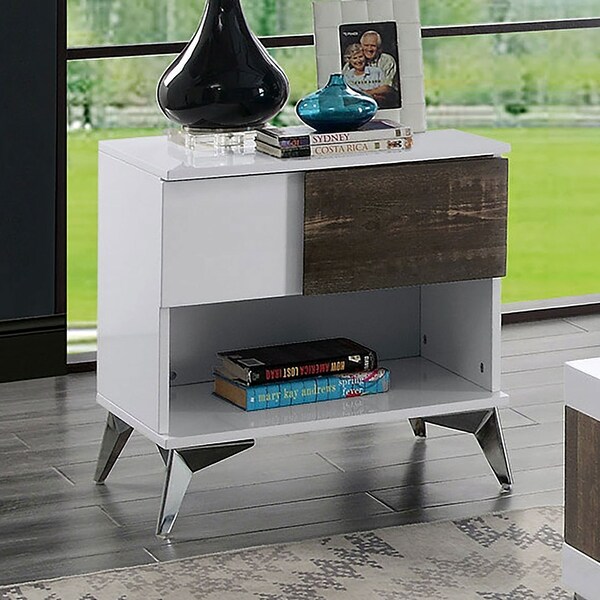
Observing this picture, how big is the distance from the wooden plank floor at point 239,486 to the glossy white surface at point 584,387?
582 mm

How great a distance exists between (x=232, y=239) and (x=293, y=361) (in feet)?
1.27

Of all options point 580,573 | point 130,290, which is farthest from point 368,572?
point 130,290

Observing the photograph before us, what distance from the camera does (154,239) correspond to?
3.02 metres

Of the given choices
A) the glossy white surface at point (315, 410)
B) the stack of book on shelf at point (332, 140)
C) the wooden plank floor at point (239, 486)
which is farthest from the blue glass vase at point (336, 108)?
the wooden plank floor at point (239, 486)

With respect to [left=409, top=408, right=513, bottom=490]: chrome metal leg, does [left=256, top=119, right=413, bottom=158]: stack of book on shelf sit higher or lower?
higher

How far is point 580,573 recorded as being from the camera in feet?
9.12

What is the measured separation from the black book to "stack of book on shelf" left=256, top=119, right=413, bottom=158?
47 cm

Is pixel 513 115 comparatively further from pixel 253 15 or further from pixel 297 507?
pixel 297 507

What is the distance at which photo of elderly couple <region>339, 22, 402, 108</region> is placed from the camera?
11.1ft

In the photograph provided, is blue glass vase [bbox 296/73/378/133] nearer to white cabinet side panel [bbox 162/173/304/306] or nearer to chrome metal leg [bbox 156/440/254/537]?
white cabinet side panel [bbox 162/173/304/306]

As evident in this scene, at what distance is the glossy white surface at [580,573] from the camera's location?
2734 mm

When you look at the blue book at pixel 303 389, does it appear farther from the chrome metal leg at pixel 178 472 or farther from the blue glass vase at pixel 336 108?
the blue glass vase at pixel 336 108

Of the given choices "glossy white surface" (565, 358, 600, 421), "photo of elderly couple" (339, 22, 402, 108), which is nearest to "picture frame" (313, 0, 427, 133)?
"photo of elderly couple" (339, 22, 402, 108)

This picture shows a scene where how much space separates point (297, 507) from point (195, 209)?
715 mm
